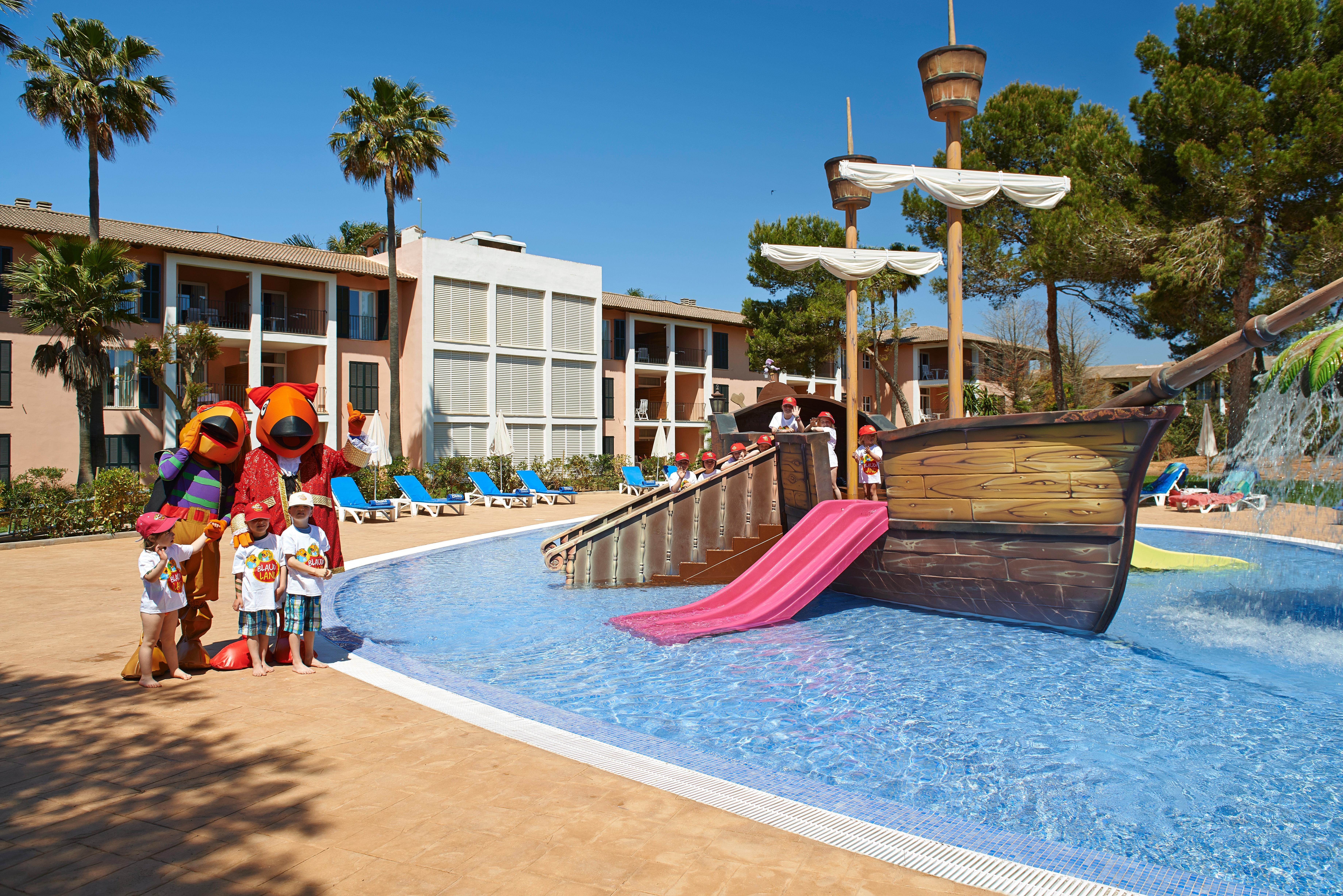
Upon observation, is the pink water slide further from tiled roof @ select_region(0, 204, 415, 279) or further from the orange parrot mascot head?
tiled roof @ select_region(0, 204, 415, 279)

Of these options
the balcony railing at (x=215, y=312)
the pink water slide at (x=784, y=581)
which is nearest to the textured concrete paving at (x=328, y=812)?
the pink water slide at (x=784, y=581)

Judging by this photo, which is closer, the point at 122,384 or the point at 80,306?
the point at 80,306

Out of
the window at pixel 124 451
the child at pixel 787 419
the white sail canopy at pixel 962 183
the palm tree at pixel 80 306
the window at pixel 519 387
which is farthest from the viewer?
the window at pixel 519 387

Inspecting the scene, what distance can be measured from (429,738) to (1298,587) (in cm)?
1251

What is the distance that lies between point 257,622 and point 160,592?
751 mm

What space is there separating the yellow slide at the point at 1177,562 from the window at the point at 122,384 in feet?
88.1

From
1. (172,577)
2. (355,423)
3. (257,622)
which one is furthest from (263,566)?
(355,423)

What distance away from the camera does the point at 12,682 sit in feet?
18.6

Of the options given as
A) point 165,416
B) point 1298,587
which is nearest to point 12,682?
point 1298,587

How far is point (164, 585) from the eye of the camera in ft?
18.2

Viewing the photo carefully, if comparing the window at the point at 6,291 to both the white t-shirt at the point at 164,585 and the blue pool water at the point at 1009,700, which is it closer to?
the blue pool water at the point at 1009,700

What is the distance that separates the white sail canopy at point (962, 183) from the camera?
966 cm

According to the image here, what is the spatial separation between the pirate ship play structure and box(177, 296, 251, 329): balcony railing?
21522mm

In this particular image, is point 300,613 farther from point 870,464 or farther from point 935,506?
point 870,464
